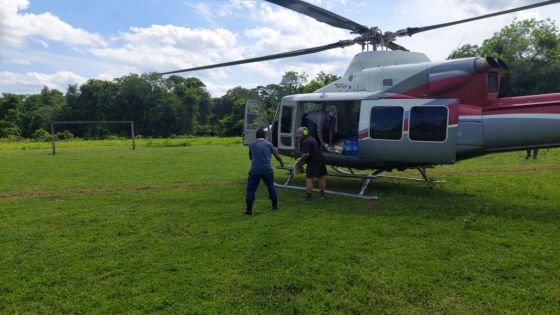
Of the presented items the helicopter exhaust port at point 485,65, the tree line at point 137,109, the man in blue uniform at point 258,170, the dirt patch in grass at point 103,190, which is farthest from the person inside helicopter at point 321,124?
the tree line at point 137,109

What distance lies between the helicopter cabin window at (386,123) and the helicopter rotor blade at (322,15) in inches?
76.0

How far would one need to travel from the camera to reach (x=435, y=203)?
28.2 ft

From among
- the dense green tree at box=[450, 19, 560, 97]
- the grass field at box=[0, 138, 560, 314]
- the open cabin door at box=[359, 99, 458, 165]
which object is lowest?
the grass field at box=[0, 138, 560, 314]

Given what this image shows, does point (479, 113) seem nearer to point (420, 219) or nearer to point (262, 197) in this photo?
point (420, 219)

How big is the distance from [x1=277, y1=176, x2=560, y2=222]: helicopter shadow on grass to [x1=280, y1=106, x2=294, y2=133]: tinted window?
1912 mm

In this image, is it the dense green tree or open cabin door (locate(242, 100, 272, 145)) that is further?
the dense green tree

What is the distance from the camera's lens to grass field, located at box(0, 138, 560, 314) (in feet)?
14.1

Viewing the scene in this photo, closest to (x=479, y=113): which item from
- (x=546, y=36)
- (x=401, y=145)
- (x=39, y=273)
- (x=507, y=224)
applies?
(x=401, y=145)

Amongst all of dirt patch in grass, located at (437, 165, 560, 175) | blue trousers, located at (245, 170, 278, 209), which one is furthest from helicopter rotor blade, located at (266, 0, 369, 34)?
dirt patch in grass, located at (437, 165, 560, 175)

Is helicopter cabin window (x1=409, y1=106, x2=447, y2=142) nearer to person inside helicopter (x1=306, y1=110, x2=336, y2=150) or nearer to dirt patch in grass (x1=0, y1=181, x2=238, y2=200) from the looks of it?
person inside helicopter (x1=306, y1=110, x2=336, y2=150)

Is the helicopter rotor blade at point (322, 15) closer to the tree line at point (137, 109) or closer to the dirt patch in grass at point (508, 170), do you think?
the dirt patch in grass at point (508, 170)

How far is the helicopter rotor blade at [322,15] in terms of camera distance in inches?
303

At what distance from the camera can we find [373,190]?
10.3 meters

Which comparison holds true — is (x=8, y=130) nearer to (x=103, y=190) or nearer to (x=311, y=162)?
(x=103, y=190)
